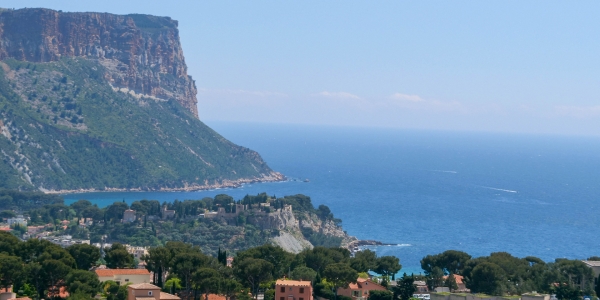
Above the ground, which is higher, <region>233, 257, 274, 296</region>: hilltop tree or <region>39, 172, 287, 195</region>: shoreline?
<region>233, 257, 274, 296</region>: hilltop tree

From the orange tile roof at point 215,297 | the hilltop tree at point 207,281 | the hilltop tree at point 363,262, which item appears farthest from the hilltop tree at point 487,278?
the hilltop tree at point 207,281

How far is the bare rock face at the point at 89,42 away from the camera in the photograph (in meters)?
178

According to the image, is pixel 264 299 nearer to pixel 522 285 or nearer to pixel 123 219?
pixel 522 285

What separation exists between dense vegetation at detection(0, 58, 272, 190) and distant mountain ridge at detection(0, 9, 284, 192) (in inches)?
8.0

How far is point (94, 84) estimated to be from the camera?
182750mm

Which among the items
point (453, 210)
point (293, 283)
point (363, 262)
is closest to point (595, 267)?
point (363, 262)

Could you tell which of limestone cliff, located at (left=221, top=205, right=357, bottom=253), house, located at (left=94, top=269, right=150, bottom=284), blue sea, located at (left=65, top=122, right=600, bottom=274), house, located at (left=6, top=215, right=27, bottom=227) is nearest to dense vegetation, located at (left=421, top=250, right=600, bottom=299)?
house, located at (left=94, top=269, right=150, bottom=284)

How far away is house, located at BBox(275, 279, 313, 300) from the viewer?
1763 inches

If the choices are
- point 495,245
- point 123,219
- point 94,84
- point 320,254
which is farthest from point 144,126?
point 320,254

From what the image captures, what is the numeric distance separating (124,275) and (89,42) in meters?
146

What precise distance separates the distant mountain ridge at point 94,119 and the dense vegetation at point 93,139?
20cm

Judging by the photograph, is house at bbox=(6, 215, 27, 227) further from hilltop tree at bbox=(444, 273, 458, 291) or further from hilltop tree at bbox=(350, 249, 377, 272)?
hilltop tree at bbox=(444, 273, 458, 291)

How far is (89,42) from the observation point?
188 meters

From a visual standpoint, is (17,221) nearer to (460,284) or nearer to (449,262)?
(449,262)
